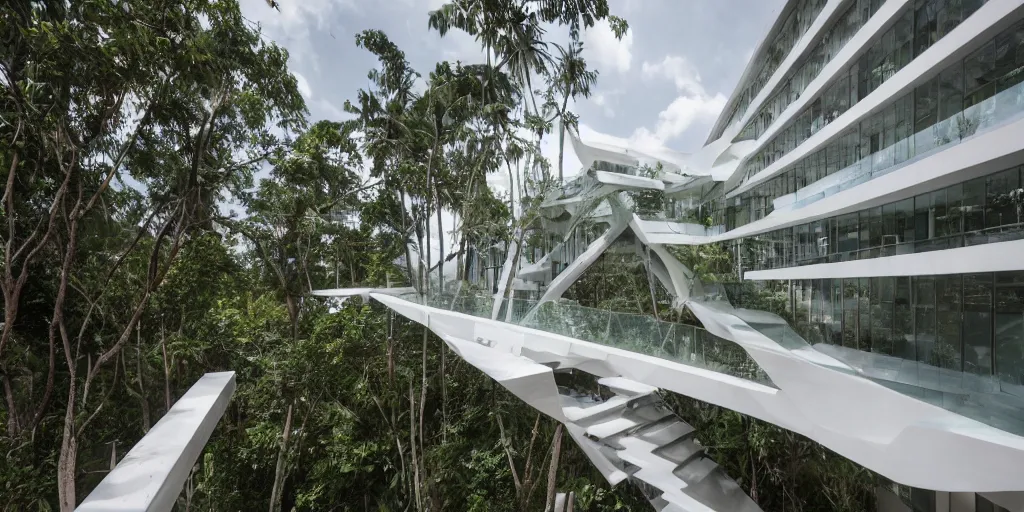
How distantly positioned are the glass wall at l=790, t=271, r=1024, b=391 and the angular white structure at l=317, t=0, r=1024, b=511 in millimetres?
27

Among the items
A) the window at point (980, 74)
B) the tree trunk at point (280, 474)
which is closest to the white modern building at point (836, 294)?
the window at point (980, 74)

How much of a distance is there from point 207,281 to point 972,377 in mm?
10898

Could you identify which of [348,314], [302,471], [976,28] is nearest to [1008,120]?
[976,28]

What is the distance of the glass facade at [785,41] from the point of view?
27.6 ft

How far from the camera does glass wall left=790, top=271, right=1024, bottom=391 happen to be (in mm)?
3725

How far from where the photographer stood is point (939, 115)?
4.71 meters

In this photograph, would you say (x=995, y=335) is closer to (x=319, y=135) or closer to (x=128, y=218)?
(x=319, y=135)

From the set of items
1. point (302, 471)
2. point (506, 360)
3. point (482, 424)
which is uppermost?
point (506, 360)

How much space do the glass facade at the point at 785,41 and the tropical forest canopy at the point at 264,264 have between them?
3.62m

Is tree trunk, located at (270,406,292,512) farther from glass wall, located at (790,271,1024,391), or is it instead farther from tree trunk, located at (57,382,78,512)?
glass wall, located at (790,271,1024,391)

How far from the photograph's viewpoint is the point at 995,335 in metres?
3.91

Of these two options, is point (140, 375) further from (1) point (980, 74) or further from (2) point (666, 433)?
(1) point (980, 74)

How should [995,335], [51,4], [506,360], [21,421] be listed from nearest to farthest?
[51,4], [995,335], [506,360], [21,421]

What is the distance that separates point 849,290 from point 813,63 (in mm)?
4439
